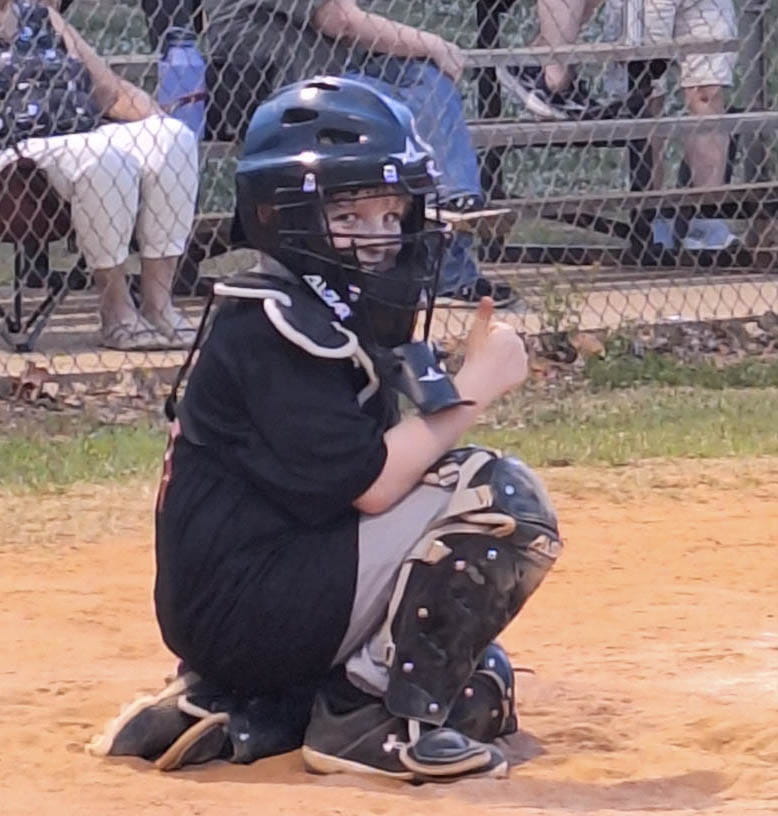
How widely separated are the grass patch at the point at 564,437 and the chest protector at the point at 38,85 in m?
1.22

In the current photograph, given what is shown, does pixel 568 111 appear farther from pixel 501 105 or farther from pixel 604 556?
pixel 604 556

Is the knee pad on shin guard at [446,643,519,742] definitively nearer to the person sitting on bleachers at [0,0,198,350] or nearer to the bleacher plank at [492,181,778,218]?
the person sitting on bleachers at [0,0,198,350]

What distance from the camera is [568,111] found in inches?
376

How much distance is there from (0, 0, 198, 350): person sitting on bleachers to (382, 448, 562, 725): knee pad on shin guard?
428cm

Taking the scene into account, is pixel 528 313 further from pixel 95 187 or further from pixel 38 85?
pixel 38 85

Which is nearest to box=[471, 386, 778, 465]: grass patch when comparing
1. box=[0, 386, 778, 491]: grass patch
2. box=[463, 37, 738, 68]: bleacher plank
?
box=[0, 386, 778, 491]: grass patch

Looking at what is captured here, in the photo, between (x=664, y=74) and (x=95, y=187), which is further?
(x=664, y=74)

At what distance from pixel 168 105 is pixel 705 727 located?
16.9 feet

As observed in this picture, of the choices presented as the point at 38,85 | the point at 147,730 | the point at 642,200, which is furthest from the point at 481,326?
the point at 642,200

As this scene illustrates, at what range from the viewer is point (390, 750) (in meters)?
3.45

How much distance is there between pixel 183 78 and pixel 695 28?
9.29ft

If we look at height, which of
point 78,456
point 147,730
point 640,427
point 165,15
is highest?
point 165,15

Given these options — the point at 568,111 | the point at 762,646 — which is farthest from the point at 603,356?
the point at 762,646

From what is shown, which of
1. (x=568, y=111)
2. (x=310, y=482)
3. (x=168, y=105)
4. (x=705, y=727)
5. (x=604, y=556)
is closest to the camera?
(x=310, y=482)
